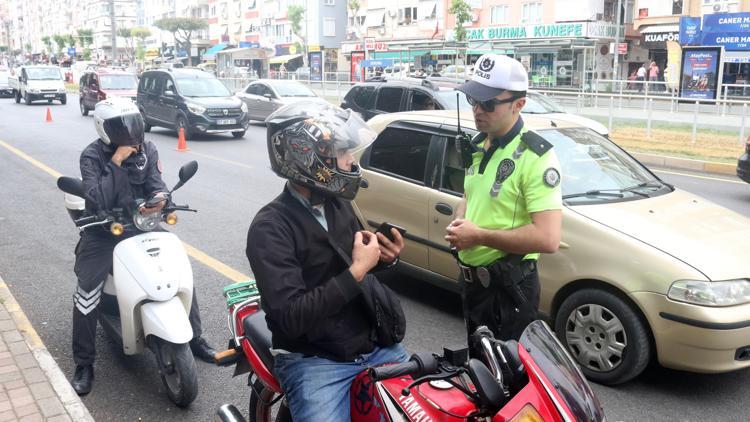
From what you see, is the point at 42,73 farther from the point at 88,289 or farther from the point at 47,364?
the point at 88,289

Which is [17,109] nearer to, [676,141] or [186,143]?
[186,143]

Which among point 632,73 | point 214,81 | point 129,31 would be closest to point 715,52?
point 632,73

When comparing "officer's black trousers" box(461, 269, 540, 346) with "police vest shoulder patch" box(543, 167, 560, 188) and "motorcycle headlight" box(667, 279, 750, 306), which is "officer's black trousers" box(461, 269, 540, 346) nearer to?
"police vest shoulder patch" box(543, 167, 560, 188)

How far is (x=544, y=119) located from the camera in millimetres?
5648

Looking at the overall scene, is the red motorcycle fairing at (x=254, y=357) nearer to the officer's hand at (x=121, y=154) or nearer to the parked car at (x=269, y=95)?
the officer's hand at (x=121, y=154)

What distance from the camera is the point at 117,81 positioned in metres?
25.1

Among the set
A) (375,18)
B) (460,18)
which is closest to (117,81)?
(460,18)

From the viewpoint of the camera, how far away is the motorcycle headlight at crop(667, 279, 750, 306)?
3885mm

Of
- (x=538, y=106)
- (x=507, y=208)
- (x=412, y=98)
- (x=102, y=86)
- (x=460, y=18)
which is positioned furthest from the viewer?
(x=460, y=18)

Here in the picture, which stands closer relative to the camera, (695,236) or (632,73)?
(695,236)

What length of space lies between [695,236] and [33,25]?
171m

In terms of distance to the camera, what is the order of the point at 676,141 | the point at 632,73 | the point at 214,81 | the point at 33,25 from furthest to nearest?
the point at 33,25, the point at 632,73, the point at 214,81, the point at 676,141

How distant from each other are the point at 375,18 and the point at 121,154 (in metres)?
62.2

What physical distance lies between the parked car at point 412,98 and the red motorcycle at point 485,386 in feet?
31.0
